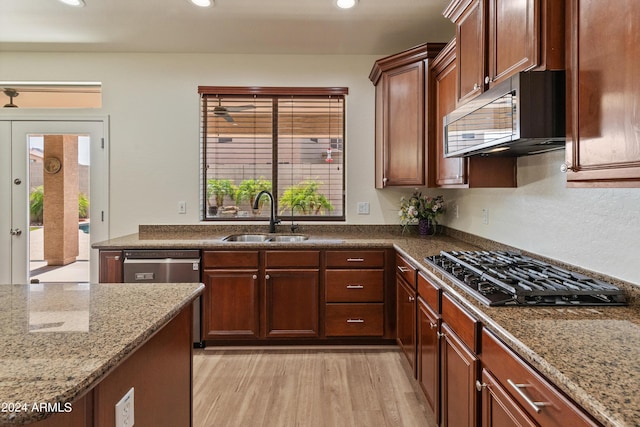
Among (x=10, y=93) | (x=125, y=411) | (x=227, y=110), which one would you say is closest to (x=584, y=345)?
(x=125, y=411)

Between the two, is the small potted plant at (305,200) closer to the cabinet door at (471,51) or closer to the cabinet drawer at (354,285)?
the cabinet drawer at (354,285)

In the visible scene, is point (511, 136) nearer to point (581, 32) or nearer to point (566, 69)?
point (566, 69)

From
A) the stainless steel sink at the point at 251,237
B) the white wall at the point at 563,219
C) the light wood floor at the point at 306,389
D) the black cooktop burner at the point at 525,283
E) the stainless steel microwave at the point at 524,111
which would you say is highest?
the stainless steel microwave at the point at 524,111

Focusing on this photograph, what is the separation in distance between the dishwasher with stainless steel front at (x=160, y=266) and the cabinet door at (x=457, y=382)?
1.98 m

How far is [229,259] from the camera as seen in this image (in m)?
2.97

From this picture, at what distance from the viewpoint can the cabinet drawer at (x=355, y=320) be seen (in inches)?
118

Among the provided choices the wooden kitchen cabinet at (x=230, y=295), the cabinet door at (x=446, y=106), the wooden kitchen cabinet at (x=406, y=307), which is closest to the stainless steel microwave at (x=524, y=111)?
the cabinet door at (x=446, y=106)

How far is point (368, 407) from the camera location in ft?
7.29

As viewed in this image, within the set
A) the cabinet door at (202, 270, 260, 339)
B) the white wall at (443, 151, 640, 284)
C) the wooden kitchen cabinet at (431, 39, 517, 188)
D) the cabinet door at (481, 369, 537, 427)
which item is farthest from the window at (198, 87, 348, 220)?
the cabinet door at (481, 369, 537, 427)

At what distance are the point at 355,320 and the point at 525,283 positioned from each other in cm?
174

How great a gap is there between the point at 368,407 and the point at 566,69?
6.51 ft

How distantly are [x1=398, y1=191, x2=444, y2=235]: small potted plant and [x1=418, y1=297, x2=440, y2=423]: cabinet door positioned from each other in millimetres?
1310

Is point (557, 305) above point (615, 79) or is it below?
below

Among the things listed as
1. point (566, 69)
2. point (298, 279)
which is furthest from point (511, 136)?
point (298, 279)
